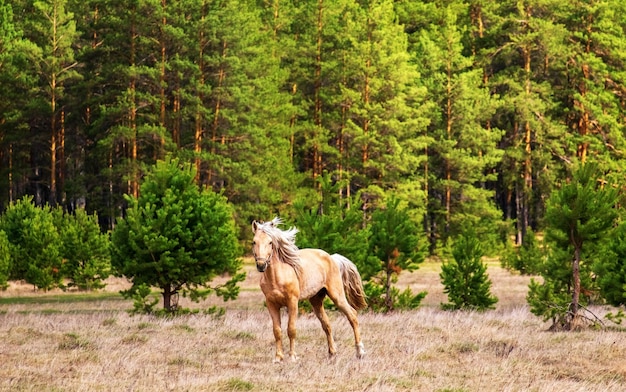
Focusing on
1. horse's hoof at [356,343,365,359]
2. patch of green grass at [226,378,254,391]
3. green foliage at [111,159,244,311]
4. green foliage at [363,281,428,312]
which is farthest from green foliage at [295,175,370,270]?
patch of green grass at [226,378,254,391]

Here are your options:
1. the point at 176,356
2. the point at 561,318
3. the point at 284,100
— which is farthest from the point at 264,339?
the point at 284,100

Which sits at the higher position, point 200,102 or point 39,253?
point 200,102

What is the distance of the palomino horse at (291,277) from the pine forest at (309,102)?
1395 inches

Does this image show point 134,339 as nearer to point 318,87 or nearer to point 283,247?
point 283,247

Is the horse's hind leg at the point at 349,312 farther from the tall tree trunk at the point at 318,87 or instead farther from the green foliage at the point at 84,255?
the tall tree trunk at the point at 318,87

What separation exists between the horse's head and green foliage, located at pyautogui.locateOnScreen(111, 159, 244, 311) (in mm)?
7933

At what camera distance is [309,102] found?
61094 millimetres

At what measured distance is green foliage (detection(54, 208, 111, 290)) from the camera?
3381cm

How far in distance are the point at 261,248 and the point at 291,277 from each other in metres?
0.79

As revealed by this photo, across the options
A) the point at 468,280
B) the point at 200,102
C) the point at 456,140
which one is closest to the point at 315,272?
the point at 468,280

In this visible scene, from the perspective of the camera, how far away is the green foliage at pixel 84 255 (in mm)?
33812

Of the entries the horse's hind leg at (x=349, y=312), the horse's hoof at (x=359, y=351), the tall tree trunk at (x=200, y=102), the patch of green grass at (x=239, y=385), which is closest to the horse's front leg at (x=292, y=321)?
the horse's hind leg at (x=349, y=312)

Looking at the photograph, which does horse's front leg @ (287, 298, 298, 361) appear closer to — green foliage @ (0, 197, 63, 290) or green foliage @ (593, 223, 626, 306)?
green foliage @ (593, 223, 626, 306)

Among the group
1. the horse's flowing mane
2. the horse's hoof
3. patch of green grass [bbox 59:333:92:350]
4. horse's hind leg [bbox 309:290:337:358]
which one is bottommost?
patch of green grass [bbox 59:333:92:350]
